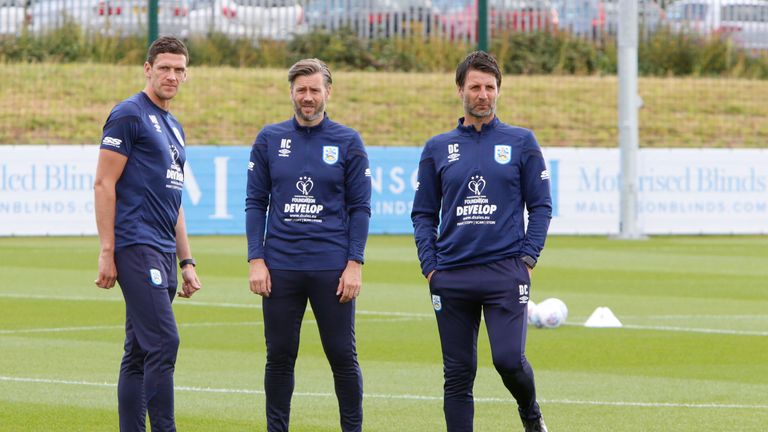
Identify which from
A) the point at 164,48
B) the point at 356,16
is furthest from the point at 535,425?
the point at 356,16

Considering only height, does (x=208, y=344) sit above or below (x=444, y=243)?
below

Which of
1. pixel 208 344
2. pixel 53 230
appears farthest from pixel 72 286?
pixel 53 230

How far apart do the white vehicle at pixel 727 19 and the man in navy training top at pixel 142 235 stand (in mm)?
27960

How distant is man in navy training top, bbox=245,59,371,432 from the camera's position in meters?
7.63

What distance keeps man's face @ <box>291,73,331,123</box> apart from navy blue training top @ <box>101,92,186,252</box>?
0.69m

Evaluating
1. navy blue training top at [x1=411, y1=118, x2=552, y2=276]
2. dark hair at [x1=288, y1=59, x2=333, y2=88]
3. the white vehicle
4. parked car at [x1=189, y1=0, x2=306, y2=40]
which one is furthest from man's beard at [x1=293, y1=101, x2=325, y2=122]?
the white vehicle

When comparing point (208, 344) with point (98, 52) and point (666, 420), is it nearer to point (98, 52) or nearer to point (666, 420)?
point (666, 420)

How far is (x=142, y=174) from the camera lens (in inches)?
290

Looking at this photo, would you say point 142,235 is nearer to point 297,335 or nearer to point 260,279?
point 260,279

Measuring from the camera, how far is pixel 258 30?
3262 centimetres

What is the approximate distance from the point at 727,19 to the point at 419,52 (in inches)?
291

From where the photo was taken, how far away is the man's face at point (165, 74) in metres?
7.45

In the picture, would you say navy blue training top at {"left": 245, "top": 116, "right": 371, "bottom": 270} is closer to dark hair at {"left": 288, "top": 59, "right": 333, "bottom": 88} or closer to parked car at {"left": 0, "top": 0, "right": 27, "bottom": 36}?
dark hair at {"left": 288, "top": 59, "right": 333, "bottom": 88}

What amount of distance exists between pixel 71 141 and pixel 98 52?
3.16m
